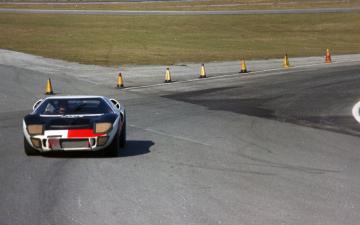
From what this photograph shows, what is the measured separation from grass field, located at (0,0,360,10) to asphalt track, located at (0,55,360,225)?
57.5m

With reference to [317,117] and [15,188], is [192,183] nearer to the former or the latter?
[15,188]

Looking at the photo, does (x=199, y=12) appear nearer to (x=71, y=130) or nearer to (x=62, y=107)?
(x=62, y=107)

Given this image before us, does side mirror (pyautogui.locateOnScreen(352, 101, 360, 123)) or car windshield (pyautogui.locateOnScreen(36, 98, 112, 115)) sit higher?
car windshield (pyautogui.locateOnScreen(36, 98, 112, 115))

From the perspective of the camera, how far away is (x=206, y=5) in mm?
87375

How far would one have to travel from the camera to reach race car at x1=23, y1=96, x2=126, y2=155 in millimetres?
14422

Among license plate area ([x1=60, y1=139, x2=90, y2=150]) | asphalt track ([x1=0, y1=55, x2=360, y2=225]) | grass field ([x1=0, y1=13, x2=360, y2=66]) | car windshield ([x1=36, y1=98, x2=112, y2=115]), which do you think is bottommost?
grass field ([x1=0, y1=13, x2=360, y2=66])

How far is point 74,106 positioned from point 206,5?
72555mm

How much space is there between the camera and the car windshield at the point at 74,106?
1549 cm

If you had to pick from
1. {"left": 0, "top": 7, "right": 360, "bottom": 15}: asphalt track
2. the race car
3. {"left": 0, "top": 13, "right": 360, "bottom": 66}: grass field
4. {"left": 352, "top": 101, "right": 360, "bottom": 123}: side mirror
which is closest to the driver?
the race car

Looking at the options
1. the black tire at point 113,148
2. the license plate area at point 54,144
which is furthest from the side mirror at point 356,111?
the license plate area at point 54,144

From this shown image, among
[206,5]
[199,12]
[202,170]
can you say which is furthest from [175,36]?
[202,170]

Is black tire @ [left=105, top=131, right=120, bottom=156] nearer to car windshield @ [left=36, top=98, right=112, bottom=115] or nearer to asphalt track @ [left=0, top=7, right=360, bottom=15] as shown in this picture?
car windshield @ [left=36, top=98, right=112, bottom=115]

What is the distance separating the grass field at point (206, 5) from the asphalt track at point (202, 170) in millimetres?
57464

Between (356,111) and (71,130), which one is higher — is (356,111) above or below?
below
